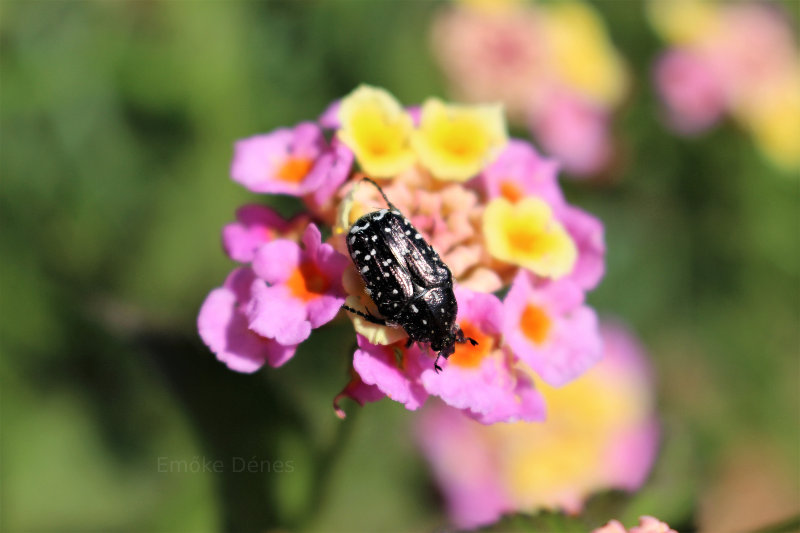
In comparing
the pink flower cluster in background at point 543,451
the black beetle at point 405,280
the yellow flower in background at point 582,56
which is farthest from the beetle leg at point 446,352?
the yellow flower in background at point 582,56

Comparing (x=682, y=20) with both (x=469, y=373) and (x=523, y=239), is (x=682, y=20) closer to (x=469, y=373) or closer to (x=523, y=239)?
(x=523, y=239)

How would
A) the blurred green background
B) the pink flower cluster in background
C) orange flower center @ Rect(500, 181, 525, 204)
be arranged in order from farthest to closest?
the pink flower cluster in background, the blurred green background, orange flower center @ Rect(500, 181, 525, 204)

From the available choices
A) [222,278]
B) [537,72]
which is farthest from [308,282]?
[537,72]

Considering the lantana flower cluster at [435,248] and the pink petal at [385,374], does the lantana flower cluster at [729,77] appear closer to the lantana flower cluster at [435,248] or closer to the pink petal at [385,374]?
the lantana flower cluster at [435,248]

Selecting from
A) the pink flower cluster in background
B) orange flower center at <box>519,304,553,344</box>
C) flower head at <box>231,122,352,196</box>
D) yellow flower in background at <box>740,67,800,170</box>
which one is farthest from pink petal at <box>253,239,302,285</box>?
yellow flower in background at <box>740,67,800,170</box>

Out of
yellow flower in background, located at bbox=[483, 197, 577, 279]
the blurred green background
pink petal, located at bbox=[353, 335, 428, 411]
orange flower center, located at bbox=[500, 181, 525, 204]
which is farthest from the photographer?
the blurred green background

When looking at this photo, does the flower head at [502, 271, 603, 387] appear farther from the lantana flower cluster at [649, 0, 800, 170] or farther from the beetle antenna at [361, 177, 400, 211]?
the lantana flower cluster at [649, 0, 800, 170]

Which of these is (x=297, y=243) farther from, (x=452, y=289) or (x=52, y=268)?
(x=52, y=268)
